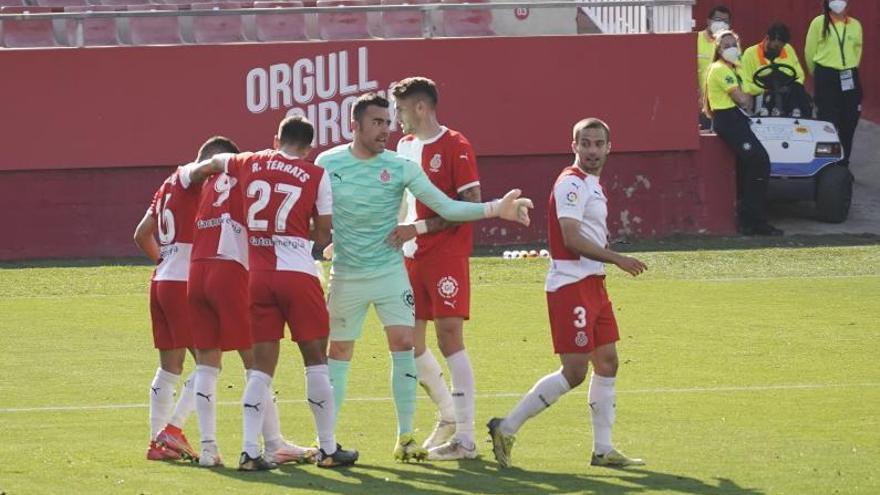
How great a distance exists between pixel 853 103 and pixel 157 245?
15574 mm

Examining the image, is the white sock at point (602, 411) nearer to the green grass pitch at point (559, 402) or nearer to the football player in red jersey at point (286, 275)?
the green grass pitch at point (559, 402)

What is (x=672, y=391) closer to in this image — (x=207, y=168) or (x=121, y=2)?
(x=207, y=168)

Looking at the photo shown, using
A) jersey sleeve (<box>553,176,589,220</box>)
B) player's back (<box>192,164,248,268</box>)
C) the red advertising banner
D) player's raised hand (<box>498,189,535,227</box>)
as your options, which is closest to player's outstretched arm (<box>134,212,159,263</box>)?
player's back (<box>192,164,248,268</box>)

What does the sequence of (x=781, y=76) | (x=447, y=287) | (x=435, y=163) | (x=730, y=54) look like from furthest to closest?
(x=781, y=76)
(x=730, y=54)
(x=435, y=163)
(x=447, y=287)

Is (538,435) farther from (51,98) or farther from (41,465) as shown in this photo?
(51,98)

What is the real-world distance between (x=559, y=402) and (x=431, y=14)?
10975 millimetres

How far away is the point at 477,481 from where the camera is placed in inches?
361

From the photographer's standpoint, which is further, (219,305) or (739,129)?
(739,129)

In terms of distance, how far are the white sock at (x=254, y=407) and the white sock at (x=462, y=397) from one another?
1.20 metres

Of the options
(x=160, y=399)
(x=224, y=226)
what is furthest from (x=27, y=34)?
(x=224, y=226)

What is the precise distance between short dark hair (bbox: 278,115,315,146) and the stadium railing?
11.6 metres

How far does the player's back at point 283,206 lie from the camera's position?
9398 millimetres

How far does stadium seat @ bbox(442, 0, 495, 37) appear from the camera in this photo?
75.5 feet

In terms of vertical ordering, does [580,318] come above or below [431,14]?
below
